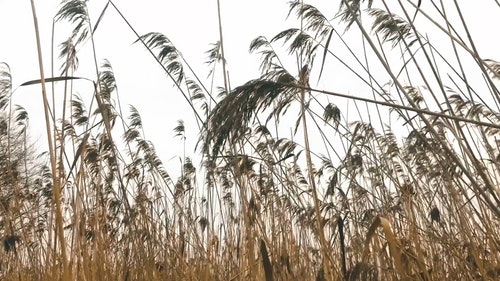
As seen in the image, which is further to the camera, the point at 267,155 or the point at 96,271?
the point at 267,155

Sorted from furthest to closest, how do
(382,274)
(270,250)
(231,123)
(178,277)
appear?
(178,277), (270,250), (382,274), (231,123)

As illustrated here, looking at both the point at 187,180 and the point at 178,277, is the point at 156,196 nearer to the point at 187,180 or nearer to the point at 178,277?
the point at 187,180

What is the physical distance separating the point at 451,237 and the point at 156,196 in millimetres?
2648

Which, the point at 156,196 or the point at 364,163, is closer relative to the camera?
the point at 364,163

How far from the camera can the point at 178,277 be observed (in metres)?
3.24

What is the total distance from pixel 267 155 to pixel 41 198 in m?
2.36

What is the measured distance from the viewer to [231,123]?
1211 mm

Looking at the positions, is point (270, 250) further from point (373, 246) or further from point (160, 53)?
point (160, 53)

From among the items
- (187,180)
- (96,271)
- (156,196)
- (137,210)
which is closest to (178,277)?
(96,271)

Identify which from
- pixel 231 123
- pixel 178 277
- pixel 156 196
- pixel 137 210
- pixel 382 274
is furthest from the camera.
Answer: pixel 156 196

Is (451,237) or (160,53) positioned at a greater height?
(160,53)

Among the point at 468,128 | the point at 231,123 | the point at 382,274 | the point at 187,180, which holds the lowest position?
the point at 382,274

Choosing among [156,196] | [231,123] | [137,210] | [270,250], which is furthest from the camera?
[156,196]

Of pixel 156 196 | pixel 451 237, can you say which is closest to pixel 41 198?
pixel 156 196
